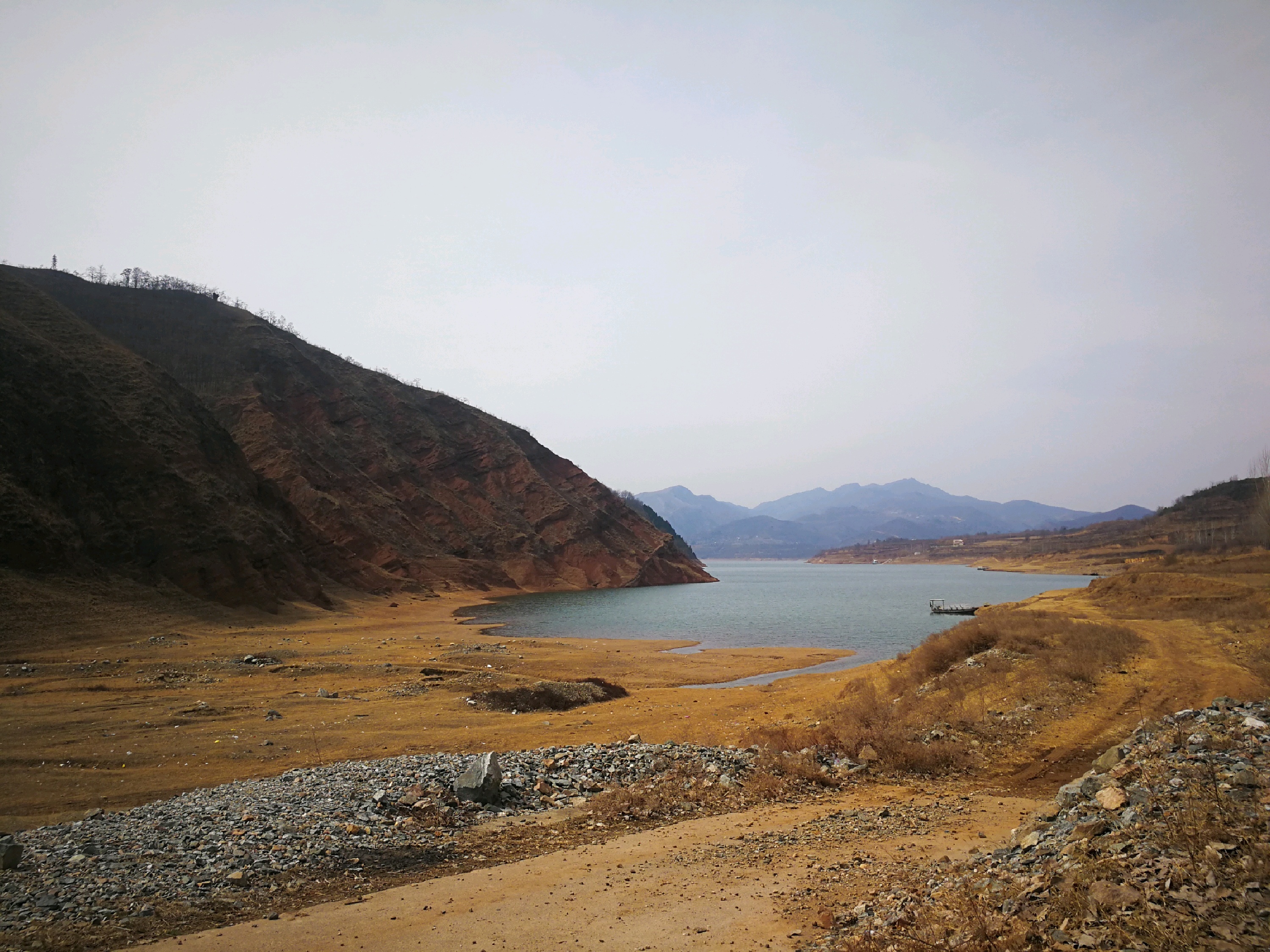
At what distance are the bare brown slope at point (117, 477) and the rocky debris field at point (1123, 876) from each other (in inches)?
1715

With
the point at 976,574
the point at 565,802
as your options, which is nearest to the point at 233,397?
the point at 565,802

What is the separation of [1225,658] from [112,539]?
52.7 m

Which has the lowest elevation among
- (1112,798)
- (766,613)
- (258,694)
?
(766,613)

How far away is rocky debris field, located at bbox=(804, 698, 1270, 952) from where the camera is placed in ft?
16.2

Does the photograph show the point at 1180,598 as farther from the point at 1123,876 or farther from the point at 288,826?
the point at 288,826

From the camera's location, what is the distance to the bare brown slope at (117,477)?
39.0 meters

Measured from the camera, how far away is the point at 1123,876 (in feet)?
18.7

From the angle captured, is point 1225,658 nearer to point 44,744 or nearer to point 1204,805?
point 1204,805

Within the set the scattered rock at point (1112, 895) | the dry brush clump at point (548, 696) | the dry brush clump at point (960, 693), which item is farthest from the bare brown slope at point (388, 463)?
the scattered rock at point (1112, 895)

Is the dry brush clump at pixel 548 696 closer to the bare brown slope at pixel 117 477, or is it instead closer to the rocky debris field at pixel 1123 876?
the rocky debris field at pixel 1123 876

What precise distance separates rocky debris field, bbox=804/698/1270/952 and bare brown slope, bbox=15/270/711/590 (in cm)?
6593

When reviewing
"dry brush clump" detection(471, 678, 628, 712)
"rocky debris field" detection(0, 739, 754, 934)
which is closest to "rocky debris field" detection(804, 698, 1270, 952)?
"rocky debris field" detection(0, 739, 754, 934)

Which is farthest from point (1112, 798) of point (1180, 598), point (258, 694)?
point (1180, 598)

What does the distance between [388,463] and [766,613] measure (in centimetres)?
5542
